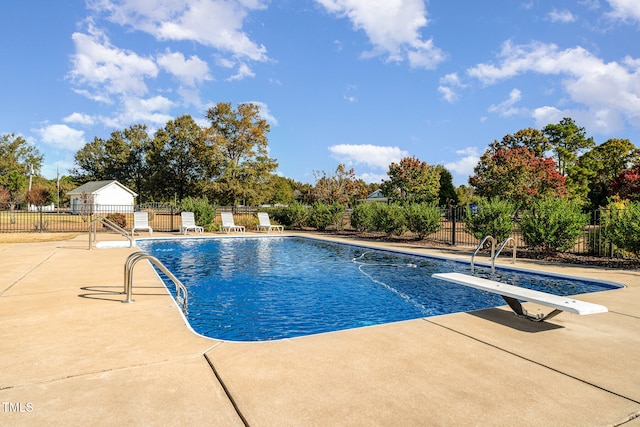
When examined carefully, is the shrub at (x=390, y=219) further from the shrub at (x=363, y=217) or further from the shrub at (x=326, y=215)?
the shrub at (x=326, y=215)

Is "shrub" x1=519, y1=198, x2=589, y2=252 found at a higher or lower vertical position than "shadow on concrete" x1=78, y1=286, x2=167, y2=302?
higher

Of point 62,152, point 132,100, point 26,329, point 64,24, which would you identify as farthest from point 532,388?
point 62,152

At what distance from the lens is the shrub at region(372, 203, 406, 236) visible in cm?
1789

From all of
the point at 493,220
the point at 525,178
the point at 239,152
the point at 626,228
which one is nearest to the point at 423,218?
the point at 493,220

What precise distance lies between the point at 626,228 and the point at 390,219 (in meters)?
9.71

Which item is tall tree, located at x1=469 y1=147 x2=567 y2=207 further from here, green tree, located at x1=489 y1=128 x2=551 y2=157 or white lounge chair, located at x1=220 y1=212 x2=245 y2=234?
white lounge chair, located at x1=220 y1=212 x2=245 y2=234

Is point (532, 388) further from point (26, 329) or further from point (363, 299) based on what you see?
point (26, 329)

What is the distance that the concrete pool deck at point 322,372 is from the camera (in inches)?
98.7

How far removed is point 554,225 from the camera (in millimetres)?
11070

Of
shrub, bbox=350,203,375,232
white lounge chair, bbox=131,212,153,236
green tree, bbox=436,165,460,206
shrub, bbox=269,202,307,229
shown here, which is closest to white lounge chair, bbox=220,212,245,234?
white lounge chair, bbox=131,212,153,236

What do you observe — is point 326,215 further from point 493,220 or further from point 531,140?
point 531,140

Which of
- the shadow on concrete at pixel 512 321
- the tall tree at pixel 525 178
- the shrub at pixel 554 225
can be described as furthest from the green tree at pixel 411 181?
the shadow on concrete at pixel 512 321

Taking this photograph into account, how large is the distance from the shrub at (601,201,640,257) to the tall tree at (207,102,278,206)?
1345 inches

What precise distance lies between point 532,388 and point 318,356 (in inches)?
70.0
